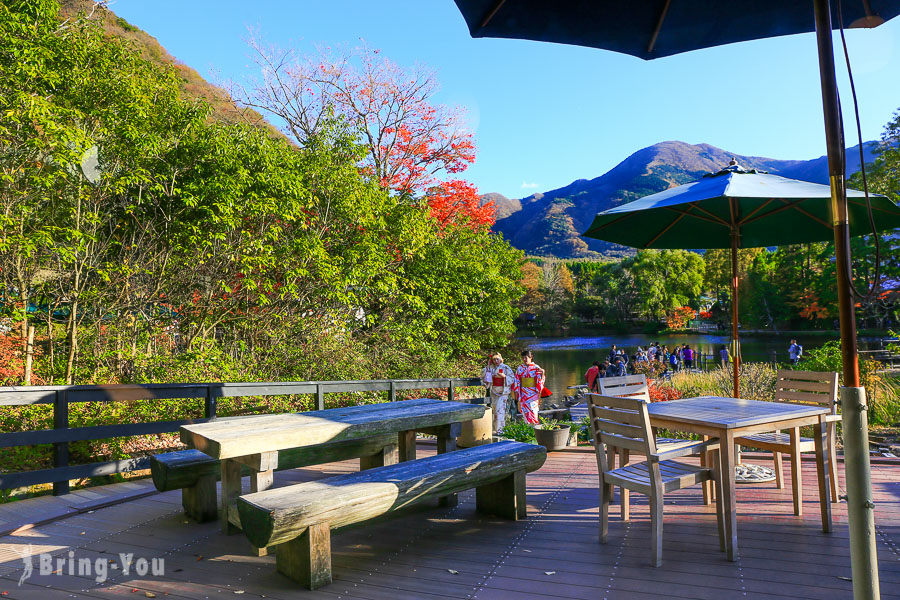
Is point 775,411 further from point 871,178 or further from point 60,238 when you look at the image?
point 871,178

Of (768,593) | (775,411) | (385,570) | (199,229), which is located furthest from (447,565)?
(199,229)

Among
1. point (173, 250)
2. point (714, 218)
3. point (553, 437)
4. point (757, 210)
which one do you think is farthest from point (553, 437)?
point (173, 250)

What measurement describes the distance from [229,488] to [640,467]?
243 cm

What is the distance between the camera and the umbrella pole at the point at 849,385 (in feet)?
4.52

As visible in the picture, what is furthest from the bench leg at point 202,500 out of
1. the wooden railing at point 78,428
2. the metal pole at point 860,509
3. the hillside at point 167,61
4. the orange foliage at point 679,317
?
the orange foliage at point 679,317

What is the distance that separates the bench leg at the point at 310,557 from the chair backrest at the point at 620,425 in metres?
1.59

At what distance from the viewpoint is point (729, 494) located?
2.85 m

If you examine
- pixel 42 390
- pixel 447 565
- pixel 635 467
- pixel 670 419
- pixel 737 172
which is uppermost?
pixel 737 172

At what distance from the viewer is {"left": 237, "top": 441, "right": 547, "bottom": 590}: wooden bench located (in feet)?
7.86

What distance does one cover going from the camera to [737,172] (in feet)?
13.6

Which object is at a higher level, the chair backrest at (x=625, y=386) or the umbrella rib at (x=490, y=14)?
the umbrella rib at (x=490, y=14)

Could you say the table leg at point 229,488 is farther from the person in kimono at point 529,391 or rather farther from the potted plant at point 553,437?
the person in kimono at point 529,391

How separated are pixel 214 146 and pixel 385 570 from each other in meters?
6.24

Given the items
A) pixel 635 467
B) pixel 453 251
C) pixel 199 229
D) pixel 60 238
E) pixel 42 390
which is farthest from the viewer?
pixel 453 251
